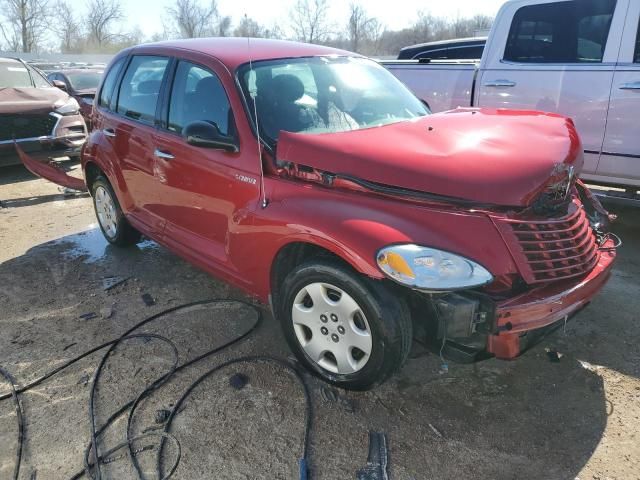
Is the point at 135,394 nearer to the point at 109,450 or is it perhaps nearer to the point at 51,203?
the point at 109,450

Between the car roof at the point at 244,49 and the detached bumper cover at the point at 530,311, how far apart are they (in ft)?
7.36

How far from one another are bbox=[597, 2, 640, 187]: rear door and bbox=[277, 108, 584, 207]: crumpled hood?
6.55ft

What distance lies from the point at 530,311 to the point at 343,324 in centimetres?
90

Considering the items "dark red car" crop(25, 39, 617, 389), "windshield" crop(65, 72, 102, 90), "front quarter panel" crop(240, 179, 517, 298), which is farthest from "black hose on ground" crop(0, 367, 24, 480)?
"windshield" crop(65, 72, 102, 90)

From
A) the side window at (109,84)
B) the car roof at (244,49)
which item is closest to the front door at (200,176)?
the car roof at (244,49)

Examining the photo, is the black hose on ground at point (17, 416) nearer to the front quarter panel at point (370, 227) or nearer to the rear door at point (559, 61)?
Result: the front quarter panel at point (370, 227)

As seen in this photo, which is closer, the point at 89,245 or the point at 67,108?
the point at 89,245

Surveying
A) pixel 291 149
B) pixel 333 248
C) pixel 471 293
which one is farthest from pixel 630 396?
pixel 291 149

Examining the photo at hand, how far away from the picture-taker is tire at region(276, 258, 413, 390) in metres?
2.53

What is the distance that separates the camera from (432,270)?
2.36m

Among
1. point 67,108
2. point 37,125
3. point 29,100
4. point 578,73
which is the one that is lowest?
point 37,125

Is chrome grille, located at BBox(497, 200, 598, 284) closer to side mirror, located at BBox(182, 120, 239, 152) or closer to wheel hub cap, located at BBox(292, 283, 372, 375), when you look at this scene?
wheel hub cap, located at BBox(292, 283, 372, 375)

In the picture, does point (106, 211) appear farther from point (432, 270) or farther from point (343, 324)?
point (432, 270)

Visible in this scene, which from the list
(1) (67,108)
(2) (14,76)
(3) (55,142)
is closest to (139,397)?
(3) (55,142)
